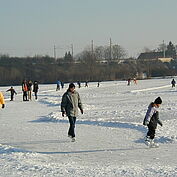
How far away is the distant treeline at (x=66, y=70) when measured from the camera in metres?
84.9

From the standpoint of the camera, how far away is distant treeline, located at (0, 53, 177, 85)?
3344 inches

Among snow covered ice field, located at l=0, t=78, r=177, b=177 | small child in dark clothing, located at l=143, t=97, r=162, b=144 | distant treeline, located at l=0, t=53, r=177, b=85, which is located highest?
distant treeline, located at l=0, t=53, r=177, b=85

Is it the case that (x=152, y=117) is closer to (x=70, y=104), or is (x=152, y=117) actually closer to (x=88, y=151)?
(x=88, y=151)

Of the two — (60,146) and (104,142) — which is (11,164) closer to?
(60,146)

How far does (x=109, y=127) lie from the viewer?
35.7 feet

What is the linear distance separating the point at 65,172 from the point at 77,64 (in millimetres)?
88864

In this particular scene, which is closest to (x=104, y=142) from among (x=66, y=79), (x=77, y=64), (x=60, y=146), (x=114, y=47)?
(x=60, y=146)

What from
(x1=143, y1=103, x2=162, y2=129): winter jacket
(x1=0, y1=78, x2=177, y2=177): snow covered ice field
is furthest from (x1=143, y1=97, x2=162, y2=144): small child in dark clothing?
(x1=0, y1=78, x2=177, y2=177): snow covered ice field

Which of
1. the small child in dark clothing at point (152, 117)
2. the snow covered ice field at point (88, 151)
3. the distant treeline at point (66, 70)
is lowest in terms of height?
the snow covered ice field at point (88, 151)

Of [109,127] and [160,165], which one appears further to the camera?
[109,127]

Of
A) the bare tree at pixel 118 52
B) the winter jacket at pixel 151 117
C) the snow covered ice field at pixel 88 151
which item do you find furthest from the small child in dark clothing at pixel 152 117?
the bare tree at pixel 118 52

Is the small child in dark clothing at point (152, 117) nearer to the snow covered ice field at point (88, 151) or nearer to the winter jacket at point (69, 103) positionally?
the snow covered ice field at point (88, 151)

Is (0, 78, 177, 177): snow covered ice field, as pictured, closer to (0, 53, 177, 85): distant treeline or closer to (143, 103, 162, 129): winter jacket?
(143, 103, 162, 129): winter jacket

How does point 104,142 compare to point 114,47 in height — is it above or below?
below
